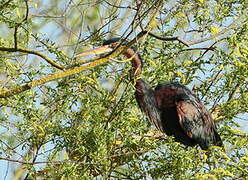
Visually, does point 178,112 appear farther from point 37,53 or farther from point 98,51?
point 37,53

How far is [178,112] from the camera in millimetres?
4961

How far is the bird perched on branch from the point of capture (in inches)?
177

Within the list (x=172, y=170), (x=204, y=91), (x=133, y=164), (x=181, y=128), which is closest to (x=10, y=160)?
(x=133, y=164)

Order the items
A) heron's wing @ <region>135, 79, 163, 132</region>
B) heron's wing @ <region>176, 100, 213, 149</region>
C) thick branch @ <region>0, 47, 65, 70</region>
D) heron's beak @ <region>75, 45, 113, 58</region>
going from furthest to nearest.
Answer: heron's wing @ <region>176, 100, 213, 149</region>
heron's wing @ <region>135, 79, 163, 132</region>
heron's beak @ <region>75, 45, 113, 58</region>
thick branch @ <region>0, 47, 65, 70</region>

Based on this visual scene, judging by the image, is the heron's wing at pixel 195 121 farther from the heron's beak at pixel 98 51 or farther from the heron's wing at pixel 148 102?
the heron's beak at pixel 98 51

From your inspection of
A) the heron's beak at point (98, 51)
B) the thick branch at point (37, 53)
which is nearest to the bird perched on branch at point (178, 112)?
the heron's beak at point (98, 51)

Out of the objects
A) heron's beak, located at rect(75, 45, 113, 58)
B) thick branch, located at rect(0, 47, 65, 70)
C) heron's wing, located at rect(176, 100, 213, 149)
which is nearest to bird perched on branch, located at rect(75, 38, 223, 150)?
heron's wing, located at rect(176, 100, 213, 149)

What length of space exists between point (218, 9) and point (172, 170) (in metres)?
1.27

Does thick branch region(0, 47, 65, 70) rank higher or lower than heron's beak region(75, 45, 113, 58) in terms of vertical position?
lower

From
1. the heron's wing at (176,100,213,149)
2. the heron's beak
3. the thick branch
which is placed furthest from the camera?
the heron's wing at (176,100,213,149)

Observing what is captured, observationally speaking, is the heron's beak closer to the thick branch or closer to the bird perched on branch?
the bird perched on branch

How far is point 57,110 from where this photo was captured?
11.7 ft

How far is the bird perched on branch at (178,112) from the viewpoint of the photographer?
14.8ft

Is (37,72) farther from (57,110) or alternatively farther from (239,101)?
(239,101)
